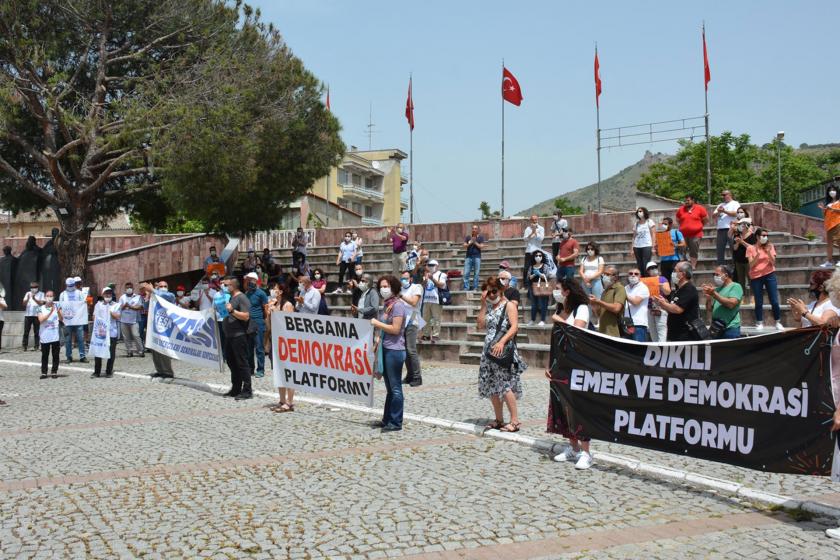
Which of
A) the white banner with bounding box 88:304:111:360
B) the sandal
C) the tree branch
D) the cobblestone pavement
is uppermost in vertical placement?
the tree branch

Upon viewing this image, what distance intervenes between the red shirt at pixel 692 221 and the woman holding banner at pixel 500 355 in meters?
10.1

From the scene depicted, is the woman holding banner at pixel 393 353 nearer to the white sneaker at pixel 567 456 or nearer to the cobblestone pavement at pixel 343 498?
the cobblestone pavement at pixel 343 498

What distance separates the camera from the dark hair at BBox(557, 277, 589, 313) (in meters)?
8.11

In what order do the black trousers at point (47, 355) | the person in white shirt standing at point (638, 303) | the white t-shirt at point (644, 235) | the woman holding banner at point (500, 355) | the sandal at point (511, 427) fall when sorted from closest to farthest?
the woman holding banner at point (500, 355), the sandal at point (511, 427), the person in white shirt standing at point (638, 303), the black trousers at point (47, 355), the white t-shirt at point (644, 235)

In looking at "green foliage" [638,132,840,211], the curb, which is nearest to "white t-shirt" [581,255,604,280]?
the curb

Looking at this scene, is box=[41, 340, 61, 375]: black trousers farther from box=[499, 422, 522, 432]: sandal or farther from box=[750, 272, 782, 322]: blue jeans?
box=[750, 272, 782, 322]: blue jeans

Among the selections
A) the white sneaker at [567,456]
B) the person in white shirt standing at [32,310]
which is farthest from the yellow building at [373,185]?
the white sneaker at [567,456]

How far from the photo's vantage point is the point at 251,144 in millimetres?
22500

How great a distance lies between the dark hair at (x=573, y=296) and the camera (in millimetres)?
8109

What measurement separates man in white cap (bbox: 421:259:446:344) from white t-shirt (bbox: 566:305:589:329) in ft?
28.4

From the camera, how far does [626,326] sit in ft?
40.7

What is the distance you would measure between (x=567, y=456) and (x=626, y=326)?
16.6 ft

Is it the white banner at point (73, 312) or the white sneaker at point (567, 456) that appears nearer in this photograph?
the white sneaker at point (567, 456)

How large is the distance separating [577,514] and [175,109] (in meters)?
18.1
